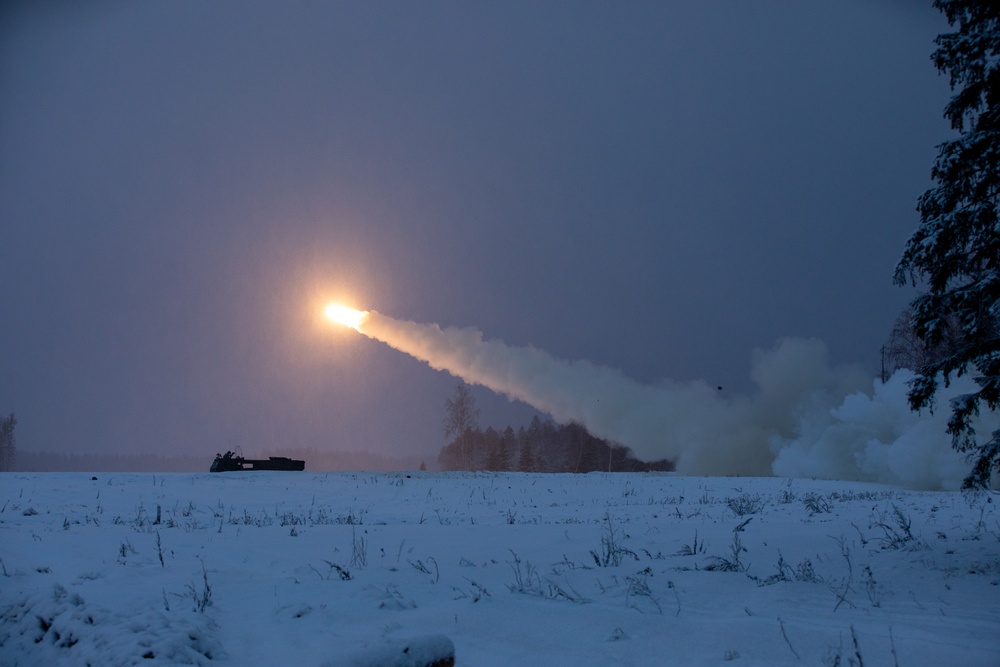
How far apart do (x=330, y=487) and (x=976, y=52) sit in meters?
24.6

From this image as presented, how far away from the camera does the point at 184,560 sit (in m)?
7.88

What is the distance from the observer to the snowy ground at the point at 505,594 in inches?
180

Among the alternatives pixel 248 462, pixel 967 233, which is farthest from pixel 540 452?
pixel 967 233

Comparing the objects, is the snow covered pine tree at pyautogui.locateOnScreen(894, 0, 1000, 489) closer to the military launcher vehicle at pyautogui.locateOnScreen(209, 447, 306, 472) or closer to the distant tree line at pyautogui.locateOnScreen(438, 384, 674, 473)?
the military launcher vehicle at pyautogui.locateOnScreen(209, 447, 306, 472)

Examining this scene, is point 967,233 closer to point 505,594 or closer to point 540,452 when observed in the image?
point 505,594

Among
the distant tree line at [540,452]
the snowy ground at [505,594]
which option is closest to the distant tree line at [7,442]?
the distant tree line at [540,452]

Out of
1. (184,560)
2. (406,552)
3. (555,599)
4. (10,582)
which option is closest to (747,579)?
(555,599)

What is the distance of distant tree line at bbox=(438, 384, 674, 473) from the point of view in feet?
232

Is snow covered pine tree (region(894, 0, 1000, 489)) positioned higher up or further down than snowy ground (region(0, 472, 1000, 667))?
higher up

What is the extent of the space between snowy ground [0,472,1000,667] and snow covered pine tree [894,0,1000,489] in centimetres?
243

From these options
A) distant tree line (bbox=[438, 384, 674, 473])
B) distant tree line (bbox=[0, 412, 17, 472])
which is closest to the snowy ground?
distant tree line (bbox=[438, 384, 674, 473])

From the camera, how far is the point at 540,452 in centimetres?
7669

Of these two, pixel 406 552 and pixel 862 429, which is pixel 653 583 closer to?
pixel 406 552

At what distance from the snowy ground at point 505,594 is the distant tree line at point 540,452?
57496 millimetres
